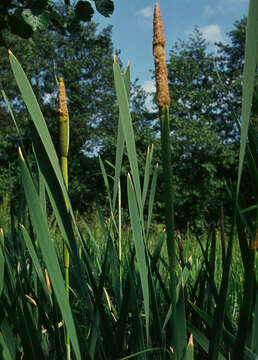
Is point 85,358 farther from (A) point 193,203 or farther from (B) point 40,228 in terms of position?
(A) point 193,203

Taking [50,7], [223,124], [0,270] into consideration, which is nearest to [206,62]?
[223,124]

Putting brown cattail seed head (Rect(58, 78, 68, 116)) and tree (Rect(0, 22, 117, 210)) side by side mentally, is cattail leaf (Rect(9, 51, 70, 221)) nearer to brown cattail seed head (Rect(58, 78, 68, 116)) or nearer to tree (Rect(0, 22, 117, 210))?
brown cattail seed head (Rect(58, 78, 68, 116))

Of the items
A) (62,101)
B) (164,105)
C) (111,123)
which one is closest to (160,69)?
(164,105)

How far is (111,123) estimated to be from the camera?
39.8 feet

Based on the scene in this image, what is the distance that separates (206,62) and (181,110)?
2.36 m

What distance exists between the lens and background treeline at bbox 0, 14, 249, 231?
32.2 ft

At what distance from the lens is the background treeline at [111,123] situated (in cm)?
981

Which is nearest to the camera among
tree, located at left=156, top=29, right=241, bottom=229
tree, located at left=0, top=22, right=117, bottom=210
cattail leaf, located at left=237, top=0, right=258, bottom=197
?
cattail leaf, located at left=237, top=0, right=258, bottom=197

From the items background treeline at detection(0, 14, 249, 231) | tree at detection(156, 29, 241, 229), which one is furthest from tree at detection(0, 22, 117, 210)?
tree at detection(156, 29, 241, 229)

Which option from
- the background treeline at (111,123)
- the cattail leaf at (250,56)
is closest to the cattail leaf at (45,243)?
the cattail leaf at (250,56)

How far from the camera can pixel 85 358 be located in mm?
257

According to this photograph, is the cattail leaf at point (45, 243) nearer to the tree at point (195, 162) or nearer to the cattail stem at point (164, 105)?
the cattail stem at point (164, 105)

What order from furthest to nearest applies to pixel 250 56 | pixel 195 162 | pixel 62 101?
pixel 195 162 → pixel 62 101 → pixel 250 56

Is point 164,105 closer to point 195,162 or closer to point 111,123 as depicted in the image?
point 195,162
